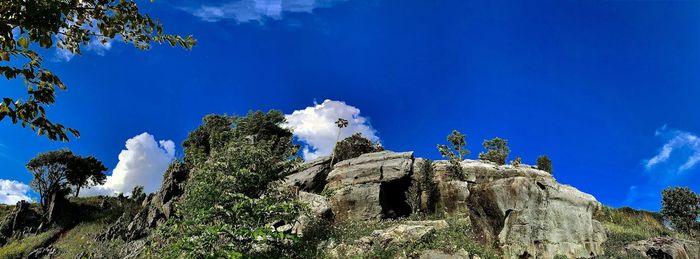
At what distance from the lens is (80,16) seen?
531 centimetres

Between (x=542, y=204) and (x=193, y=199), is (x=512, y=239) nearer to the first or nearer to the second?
(x=542, y=204)

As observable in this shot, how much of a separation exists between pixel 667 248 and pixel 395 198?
17.9 meters

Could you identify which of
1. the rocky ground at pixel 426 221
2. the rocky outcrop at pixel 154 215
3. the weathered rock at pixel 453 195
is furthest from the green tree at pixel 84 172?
the weathered rock at pixel 453 195

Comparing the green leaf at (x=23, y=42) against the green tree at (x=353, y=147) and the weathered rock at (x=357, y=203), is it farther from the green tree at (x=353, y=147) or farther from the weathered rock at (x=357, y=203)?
the green tree at (x=353, y=147)

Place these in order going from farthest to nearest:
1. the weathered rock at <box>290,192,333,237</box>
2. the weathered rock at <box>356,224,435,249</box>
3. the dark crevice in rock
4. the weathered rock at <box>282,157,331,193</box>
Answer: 1. the weathered rock at <box>282,157,331,193</box>
2. the dark crevice in rock
3. the weathered rock at <box>290,192,333,237</box>
4. the weathered rock at <box>356,224,435,249</box>

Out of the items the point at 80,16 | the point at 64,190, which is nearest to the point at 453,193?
the point at 80,16

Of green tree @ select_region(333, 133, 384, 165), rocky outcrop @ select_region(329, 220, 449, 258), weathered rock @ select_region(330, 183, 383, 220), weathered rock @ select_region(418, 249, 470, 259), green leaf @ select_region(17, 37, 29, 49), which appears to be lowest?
green leaf @ select_region(17, 37, 29, 49)

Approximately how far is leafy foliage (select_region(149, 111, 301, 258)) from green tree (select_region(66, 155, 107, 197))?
51376 millimetres

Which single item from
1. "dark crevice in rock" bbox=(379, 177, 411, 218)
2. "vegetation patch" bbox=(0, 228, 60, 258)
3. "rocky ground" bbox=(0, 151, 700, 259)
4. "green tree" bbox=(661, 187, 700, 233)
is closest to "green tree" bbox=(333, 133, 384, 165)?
"rocky ground" bbox=(0, 151, 700, 259)

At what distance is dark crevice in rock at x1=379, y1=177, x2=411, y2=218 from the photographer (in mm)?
29750

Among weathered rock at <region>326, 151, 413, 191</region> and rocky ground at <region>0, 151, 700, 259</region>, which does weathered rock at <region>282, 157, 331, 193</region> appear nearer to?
rocky ground at <region>0, 151, 700, 259</region>

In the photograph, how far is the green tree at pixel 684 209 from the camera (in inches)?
1170

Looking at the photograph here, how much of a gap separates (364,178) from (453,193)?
6.97m

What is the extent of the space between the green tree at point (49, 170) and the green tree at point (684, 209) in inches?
2558
